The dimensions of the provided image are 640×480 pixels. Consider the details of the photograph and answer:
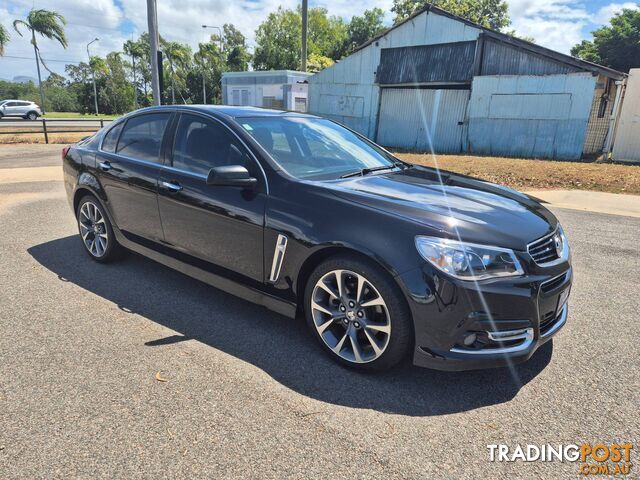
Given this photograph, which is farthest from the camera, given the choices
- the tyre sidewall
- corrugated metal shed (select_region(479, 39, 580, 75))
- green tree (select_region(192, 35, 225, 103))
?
green tree (select_region(192, 35, 225, 103))

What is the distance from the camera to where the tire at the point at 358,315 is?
8.95 ft

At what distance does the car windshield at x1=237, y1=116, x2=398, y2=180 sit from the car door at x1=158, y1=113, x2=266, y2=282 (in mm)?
243

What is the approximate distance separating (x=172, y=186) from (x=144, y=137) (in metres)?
0.86

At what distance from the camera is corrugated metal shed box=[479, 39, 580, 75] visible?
664 inches

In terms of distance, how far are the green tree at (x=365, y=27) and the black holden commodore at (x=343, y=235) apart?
56510 mm

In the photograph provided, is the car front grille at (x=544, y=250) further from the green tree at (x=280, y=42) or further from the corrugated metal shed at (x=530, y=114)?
the green tree at (x=280, y=42)

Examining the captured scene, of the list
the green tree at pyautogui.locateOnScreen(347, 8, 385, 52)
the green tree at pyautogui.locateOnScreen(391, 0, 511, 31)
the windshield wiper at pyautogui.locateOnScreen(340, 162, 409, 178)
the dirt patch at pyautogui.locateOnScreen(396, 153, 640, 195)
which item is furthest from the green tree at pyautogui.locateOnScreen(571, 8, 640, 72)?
the windshield wiper at pyautogui.locateOnScreen(340, 162, 409, 178)

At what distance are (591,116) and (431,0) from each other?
43.3 meters

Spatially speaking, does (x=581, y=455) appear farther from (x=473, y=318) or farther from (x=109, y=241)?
(x=109, y=241)

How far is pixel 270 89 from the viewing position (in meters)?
30.0

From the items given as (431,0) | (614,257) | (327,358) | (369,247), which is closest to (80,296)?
(327,358)

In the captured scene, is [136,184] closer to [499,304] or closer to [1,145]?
[499,304]

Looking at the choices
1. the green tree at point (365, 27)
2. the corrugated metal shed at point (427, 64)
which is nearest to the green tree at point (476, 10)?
the green tree at point (365, 27)

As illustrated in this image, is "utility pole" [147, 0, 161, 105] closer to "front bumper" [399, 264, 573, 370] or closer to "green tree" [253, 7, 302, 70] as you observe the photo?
"front bumper" [399, 264, 573, 370]
